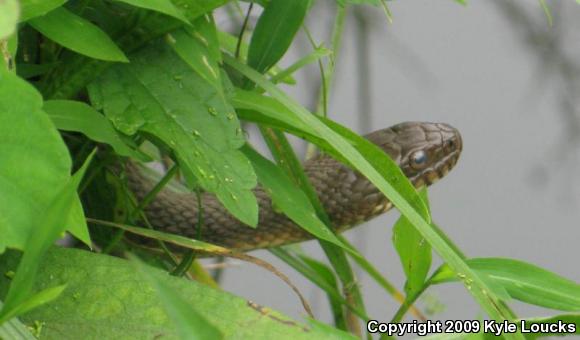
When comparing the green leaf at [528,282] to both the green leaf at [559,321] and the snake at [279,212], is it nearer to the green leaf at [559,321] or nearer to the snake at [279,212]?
the green leaf at [559,321]

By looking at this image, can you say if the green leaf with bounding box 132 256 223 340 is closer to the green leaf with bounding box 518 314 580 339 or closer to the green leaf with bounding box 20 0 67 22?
the green leaf with bounding box 20 0 67 22

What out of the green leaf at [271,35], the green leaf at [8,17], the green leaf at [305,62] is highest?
the green leaf at [8,17]

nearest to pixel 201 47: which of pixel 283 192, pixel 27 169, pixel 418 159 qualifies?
pixel 283 192

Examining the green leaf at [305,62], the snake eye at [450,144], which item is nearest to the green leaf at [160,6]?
the green leaf at [305,62]

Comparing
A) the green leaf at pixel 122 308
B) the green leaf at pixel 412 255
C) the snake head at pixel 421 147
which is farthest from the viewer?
the snake head at pixel 421 147

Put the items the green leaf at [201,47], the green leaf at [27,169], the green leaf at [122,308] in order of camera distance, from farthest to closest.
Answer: the green leaf at [201,47] → the green leaf at [122,308] → the green leaf at [27,169]

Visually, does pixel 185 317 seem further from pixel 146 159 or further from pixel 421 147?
pixel 421 147

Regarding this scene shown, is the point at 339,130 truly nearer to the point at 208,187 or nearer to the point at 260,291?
the point at 208,187
